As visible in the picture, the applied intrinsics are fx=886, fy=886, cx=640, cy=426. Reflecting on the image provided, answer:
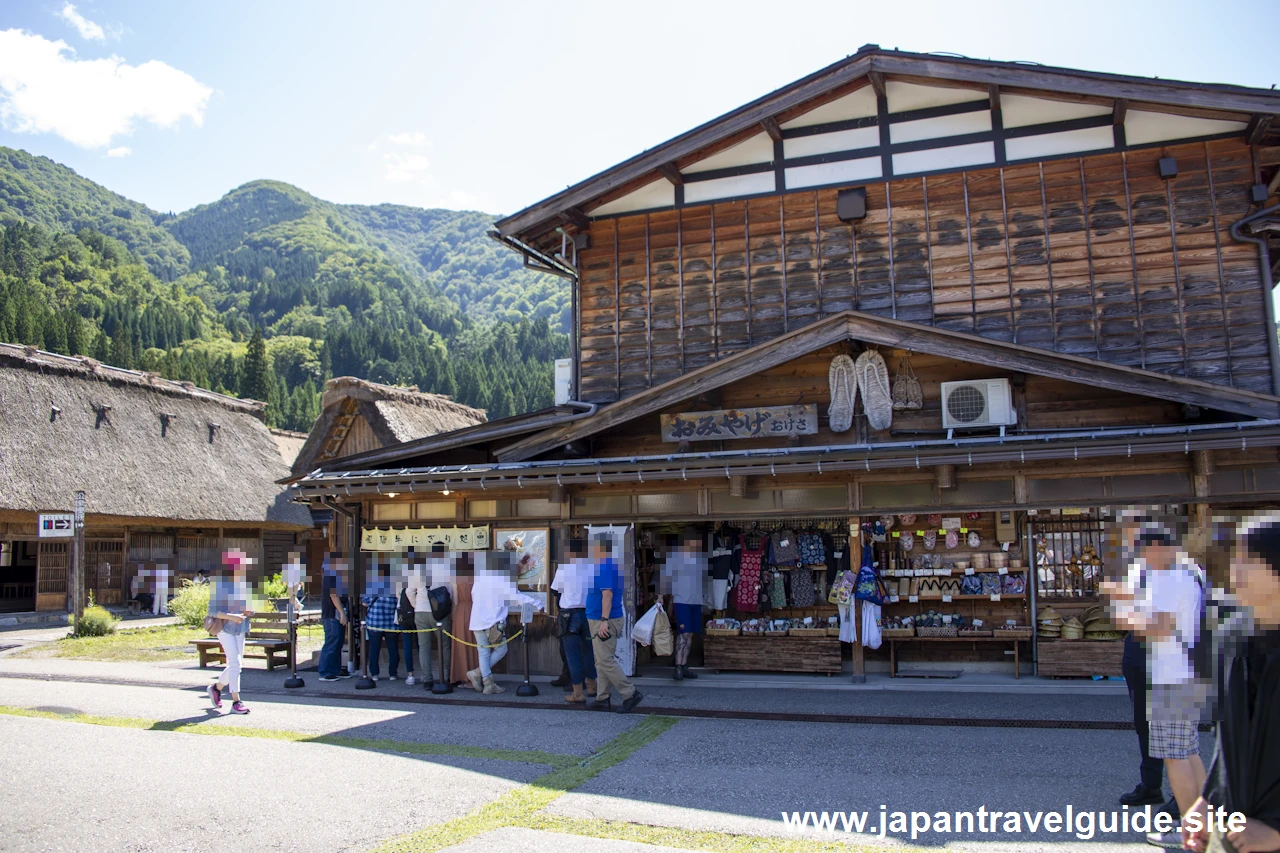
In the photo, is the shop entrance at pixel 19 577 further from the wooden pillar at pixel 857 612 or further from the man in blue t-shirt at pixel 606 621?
the wooden pillar at pixel 857 612

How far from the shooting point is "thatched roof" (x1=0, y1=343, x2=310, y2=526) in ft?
75.8

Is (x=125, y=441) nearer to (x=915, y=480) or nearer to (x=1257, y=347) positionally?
(x=915, y=480)

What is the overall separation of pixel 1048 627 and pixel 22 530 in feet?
78.6

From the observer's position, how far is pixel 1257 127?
36.9 ft

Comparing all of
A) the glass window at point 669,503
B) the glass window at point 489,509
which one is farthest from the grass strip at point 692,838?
the glass window at point 489,509

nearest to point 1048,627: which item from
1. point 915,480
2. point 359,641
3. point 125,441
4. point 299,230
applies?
point 915,480

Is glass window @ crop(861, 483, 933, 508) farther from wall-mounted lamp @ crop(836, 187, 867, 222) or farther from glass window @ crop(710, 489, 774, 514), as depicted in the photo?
wall-mounted lamp @ crop(836, 187, 867, 222)

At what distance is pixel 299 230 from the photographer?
474 feet

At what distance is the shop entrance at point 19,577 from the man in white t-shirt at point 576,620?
24.0m

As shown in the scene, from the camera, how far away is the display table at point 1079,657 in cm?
1131

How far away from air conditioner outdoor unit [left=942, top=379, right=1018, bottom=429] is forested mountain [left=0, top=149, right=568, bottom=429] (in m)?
52.2

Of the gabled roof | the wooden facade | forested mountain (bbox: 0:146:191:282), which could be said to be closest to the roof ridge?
the gabled roof

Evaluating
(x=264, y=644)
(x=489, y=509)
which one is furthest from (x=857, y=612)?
(x=264, y=644)

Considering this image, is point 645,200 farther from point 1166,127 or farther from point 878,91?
point 1166,127
